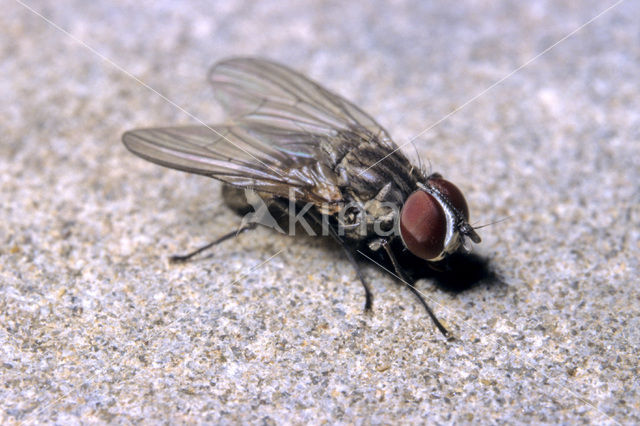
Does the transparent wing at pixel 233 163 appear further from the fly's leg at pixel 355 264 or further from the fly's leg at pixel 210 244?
the fly's leg at pixel 210 244

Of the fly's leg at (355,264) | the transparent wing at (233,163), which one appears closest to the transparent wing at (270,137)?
the transparent wing at (233,163)

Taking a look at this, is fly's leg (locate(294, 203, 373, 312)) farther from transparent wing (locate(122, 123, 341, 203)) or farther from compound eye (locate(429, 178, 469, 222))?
compound eye (locate(429, 178, 469, 222))

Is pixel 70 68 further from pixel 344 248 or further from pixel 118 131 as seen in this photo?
pixel 344 248

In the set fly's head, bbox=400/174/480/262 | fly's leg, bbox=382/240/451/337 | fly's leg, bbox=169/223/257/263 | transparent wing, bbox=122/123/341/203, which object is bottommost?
fly's leg, bbox=382/240/451/337

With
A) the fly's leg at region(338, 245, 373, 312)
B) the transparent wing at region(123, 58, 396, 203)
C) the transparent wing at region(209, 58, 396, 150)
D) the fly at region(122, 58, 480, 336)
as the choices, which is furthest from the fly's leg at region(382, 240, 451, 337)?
the transparent wing at region(209, 58, 396, 150)

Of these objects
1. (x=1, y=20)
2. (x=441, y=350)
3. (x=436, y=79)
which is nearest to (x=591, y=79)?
Answer: (x=436, y=79)

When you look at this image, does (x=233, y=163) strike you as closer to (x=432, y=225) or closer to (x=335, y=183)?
(x=335, y=183)

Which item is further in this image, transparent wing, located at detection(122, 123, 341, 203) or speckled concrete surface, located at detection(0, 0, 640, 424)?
transparent wing, located at detection(122, 123, 341, 203)
